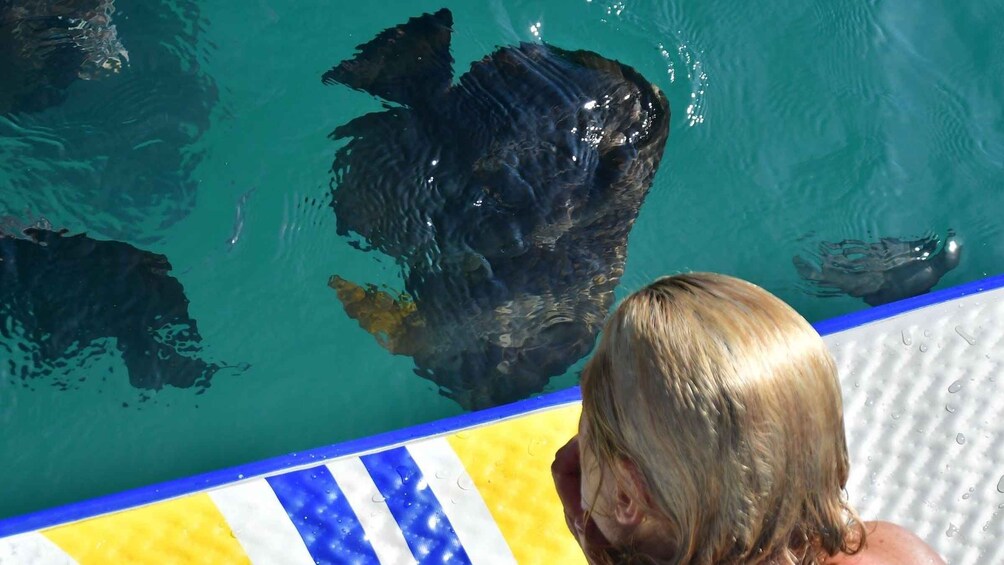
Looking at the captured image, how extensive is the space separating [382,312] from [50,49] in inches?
70.0

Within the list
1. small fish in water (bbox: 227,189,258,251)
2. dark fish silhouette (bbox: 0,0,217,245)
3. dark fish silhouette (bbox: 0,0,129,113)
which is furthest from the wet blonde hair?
dark fish silhouette (bbox: 0,0,129,113)

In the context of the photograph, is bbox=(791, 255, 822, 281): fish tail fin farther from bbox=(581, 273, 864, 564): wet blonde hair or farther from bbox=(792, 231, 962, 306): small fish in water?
bbox=(581, 273, 864, 564): wet blonde hair

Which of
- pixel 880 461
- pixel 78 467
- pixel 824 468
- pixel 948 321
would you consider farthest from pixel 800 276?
pixel 78 467

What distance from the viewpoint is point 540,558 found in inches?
117

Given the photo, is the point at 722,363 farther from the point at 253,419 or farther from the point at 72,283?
the point at 72,283

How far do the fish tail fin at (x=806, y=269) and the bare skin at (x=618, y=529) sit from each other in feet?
7.71

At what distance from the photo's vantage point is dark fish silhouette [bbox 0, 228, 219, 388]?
3348 mm

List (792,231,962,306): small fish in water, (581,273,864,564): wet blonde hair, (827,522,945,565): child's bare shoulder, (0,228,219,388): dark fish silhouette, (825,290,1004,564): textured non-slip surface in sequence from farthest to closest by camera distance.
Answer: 1. (792,231,962,306): small fish in water
2. (0,228,219,388): dark fish silhouette
3. (825,290,1004,564): textured non-slip surface
4. (827,522,945,565): child's bare shoulder
5. (581,273,864,564): wet blonde hair

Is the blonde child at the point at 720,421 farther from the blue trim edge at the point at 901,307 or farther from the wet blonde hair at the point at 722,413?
the blue trim edge at the point at 901,307

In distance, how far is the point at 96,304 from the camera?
338cm

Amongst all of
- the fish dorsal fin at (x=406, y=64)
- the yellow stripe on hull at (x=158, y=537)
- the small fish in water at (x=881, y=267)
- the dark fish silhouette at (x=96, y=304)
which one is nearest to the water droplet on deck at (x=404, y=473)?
the yellow stripe on hull at (x=158, y=537)

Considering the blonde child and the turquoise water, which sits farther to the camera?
the turquoise water

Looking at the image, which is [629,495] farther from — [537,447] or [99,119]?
[99,119]

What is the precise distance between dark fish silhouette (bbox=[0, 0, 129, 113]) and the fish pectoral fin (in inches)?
54.6
